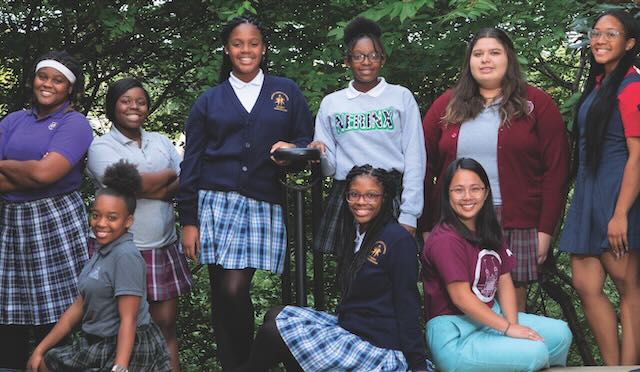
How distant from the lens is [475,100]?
4105 mm

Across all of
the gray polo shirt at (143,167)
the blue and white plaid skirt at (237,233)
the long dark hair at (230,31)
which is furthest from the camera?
the gray polo shirt at (143,167)

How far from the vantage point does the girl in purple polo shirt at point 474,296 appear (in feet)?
12.1

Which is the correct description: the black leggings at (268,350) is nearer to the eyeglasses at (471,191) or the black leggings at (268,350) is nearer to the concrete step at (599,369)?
the eyeglasses at (471,191)

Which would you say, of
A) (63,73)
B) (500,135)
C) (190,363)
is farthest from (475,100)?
(190,363)

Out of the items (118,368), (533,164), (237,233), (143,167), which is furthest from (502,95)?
(118,368)

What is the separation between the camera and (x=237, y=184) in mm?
3943

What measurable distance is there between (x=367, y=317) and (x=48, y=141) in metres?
1.59

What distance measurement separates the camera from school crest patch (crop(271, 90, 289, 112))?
3996 mm

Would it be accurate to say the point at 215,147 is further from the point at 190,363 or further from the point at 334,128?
the point at 190,363

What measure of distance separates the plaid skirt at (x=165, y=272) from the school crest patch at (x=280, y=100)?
797mm

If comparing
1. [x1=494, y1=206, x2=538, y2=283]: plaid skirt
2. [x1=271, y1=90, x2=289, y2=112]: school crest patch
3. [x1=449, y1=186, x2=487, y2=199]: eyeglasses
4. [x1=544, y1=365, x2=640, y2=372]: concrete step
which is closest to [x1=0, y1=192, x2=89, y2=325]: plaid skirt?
[x1=271, y1=90, x2=289, y2=112]: school crest patch

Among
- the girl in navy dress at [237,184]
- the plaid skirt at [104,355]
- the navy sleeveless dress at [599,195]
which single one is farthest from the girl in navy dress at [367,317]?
the navy sleeveless dress at [599,195]

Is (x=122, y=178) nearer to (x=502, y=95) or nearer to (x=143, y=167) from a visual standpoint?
(x=143, y=167)

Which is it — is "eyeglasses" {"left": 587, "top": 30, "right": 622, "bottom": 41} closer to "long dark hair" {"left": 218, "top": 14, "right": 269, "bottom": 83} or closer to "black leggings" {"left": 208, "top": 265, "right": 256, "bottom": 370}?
"long dark hair" {"left": 218, "top": 14, "right": 269, "bottom": 83}
